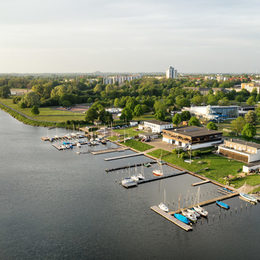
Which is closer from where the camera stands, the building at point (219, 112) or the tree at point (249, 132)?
the tree at point (249, 132)

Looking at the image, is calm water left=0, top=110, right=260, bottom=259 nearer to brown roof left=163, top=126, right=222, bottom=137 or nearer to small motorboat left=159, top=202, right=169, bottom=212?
small motorboat left=159, top=202, right=169, bottom=212

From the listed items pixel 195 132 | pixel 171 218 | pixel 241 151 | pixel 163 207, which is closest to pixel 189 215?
pixel 171 218

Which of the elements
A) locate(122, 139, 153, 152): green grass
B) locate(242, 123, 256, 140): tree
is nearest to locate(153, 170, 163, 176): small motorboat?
locate(122, 139, 153, 152): green grass

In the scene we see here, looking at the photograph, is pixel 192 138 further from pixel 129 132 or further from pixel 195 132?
pixel 129 132

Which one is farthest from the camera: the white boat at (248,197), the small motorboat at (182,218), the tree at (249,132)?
the tree at (249,132)

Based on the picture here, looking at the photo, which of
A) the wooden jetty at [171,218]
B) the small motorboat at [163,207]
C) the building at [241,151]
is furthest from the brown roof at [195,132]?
the wooden jetty at [171,218]

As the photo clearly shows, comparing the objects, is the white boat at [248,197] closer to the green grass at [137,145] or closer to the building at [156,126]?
the green grass at [137,145]
